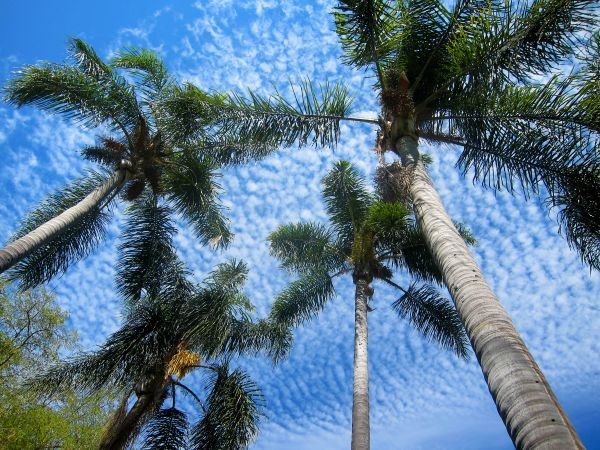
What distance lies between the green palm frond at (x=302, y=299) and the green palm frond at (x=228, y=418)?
118 inches

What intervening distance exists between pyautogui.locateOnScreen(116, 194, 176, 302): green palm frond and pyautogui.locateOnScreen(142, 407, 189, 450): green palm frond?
3.29 m

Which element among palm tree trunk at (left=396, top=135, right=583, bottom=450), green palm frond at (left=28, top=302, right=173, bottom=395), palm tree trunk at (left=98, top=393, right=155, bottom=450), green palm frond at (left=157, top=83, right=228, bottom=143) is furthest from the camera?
green palm frond at (left=28, top=302, right=173, bottom=395)

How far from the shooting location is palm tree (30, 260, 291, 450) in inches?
398

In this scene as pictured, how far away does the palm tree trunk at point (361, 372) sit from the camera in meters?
8.65

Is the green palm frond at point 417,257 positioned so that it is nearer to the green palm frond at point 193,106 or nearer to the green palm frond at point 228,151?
the green palm frond at point 228,151

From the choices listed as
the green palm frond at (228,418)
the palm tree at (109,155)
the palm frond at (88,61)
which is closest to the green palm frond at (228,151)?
the palm tree at (109,155)

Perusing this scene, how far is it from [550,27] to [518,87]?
973mm

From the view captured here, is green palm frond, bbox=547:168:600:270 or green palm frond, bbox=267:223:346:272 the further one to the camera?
green palm frond, bbox=267:223:346:272

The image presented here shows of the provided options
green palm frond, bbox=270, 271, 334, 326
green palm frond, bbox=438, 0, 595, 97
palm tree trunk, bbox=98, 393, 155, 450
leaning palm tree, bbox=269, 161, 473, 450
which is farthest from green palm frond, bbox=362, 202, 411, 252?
palm tree trunk, bbox=98, 393, 155, 450

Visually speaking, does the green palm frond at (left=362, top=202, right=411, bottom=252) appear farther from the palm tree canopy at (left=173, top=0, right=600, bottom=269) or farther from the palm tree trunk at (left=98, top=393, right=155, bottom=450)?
the palm tree trunk at (left=98, top=393, right=155, bottom=450)

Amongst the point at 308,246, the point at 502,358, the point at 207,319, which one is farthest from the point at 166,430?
the point at 502,358

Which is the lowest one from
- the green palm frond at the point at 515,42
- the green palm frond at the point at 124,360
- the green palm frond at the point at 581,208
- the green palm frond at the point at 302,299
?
the green palm frond at the point at 124,360

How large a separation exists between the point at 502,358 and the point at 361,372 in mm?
6760

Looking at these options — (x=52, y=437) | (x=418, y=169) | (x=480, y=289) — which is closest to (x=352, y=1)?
(x=418, y=169)
